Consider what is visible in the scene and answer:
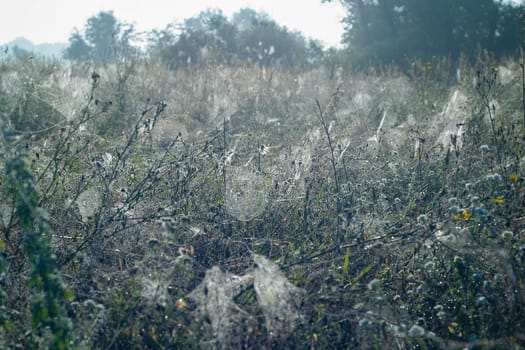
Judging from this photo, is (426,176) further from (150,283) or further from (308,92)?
(308,92)

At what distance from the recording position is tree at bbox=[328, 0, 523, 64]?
46.8 feet

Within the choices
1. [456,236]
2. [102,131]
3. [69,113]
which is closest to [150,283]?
[456,236]

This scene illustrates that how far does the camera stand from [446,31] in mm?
15109

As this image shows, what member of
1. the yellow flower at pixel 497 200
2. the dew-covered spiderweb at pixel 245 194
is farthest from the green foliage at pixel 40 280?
the yellow flower at pixel 497 200

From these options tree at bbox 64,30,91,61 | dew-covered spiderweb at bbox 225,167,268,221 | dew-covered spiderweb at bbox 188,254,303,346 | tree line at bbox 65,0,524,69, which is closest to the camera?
dew-covered spiderweb at bbox 188,254,303,346

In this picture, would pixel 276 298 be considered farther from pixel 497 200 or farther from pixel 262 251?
pixel 497 200

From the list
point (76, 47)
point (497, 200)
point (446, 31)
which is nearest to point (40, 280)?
point (497, 200)

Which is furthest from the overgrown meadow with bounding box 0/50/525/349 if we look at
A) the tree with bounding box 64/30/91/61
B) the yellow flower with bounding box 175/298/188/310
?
the tree with bounding box 64/30/91/61

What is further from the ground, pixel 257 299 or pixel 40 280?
pixel 40 280

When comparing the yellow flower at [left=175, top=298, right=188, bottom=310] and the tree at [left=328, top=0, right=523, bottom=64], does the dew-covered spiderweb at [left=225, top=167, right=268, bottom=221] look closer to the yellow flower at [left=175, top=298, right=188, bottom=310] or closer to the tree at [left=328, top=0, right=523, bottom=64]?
the yellow flower at [left=175, top=298, right=188, bottom=310]

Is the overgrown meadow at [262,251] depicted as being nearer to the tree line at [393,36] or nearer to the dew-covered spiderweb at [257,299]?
the dew-covered spiderweb at [257,299]

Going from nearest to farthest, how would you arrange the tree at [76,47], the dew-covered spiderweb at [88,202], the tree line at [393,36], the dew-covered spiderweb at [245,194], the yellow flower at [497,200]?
the yellow flower at [497,200] < the dew-covered spiderweb at [88,202] < the dew-covered spiderweb at [245,194] < the tree line at [393,36] < the tree at [76,47]

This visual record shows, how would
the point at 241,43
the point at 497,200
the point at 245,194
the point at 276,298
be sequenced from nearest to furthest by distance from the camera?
1. the point at 276,298
2. the point at 497,200
3. the point at 245,194
4. the point at 241,43

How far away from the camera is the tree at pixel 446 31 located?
46.8ft
